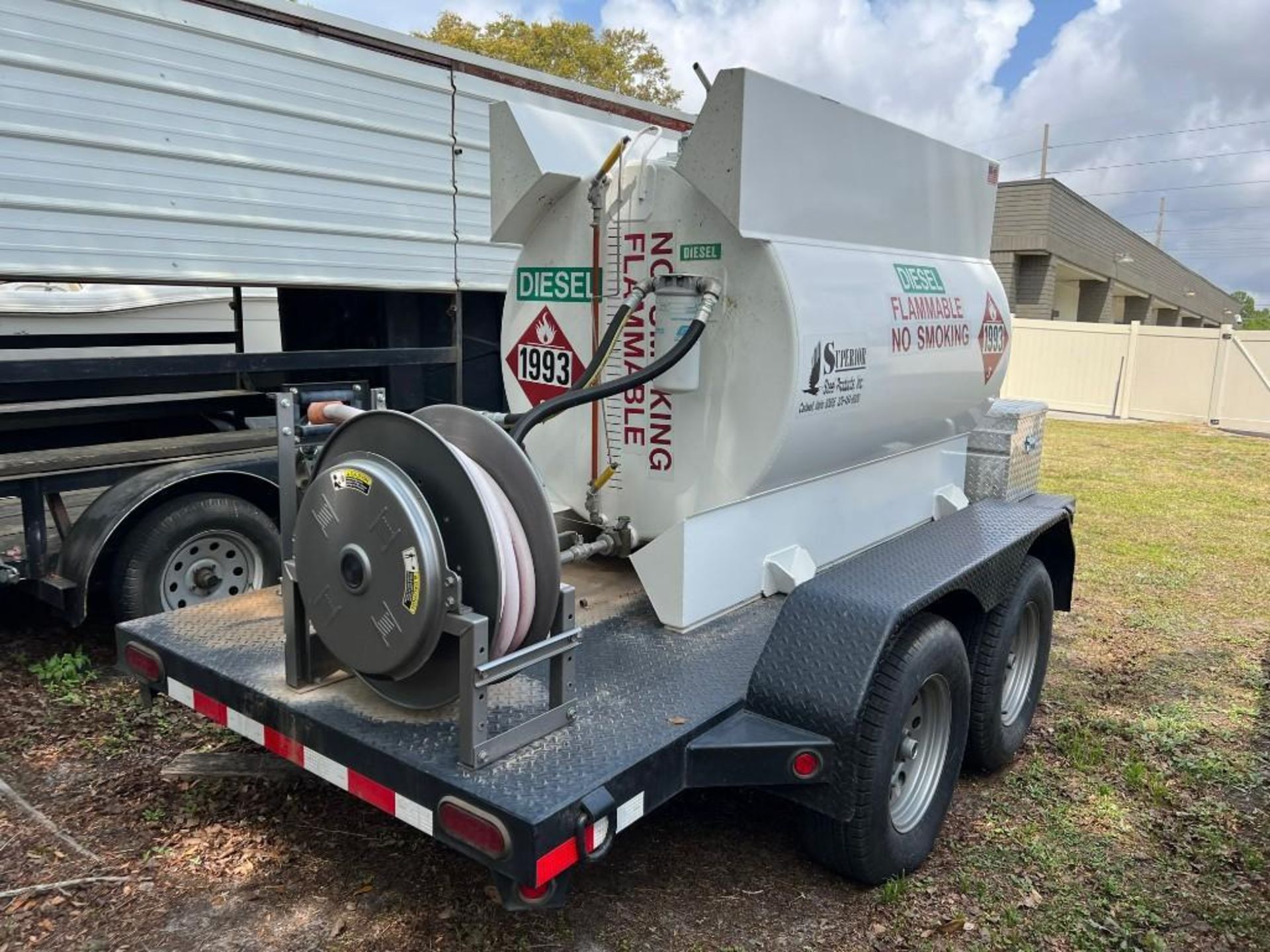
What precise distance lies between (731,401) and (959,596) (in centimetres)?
107

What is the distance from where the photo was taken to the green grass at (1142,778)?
9.93 feet

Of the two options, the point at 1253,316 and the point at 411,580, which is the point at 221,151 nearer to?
the point at 411,580

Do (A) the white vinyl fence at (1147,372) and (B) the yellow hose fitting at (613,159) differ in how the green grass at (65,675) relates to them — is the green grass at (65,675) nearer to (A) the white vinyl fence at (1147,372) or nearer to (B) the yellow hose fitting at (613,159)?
(B) the yellow hose fitting at (613,159)

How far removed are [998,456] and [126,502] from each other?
4.12 m

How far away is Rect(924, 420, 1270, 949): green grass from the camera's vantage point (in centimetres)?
303

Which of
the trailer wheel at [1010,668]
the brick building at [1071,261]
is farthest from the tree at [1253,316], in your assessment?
the trailer wheel at [1010,668]

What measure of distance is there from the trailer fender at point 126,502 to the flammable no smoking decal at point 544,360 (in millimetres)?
1574

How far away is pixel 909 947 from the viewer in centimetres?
278

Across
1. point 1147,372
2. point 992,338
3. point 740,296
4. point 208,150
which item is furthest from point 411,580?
point 1147,372

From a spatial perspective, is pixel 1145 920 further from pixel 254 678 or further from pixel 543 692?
pixel 254 678

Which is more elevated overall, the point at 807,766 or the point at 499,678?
the point at 499,678

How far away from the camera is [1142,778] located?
3.86 m

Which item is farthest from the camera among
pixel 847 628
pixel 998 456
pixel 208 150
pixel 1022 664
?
pixel 998 456

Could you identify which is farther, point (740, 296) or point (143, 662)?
point (740, 296)
